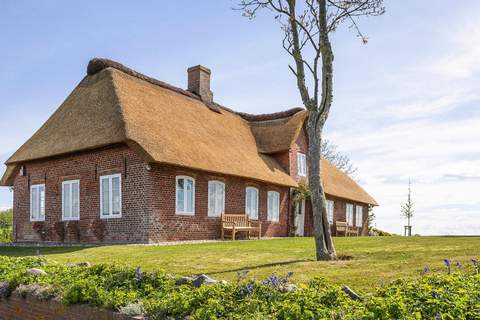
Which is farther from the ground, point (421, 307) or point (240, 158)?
point (240, 158)

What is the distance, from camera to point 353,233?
33.4 meters

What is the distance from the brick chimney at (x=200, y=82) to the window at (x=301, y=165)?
612 cm

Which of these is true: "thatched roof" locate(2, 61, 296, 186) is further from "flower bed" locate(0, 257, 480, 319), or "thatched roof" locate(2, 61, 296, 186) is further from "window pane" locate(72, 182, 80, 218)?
"flower bed" locate(0, 257, 480, 319)

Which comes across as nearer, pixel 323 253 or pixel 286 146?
pixel 323 253

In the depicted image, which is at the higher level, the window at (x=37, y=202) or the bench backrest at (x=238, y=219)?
the window at (x=37, y=202)

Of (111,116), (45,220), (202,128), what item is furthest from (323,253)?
(45,220)

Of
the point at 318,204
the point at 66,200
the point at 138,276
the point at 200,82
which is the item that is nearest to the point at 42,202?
the point at 66,200

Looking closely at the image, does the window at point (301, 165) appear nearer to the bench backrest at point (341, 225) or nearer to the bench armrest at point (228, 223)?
the bench backrest at point (341, 225)

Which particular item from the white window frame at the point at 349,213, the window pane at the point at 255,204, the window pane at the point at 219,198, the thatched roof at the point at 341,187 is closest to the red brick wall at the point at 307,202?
the white window frame at the point at 349,213

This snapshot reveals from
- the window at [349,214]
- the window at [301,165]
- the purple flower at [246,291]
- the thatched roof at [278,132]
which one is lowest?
the window at [349,214]

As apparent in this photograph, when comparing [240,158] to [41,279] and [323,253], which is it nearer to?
[323,253]

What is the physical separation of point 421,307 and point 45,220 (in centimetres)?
1980

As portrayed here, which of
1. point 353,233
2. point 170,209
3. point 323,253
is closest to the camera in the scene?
point 323,253

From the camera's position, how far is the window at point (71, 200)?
1977cm
